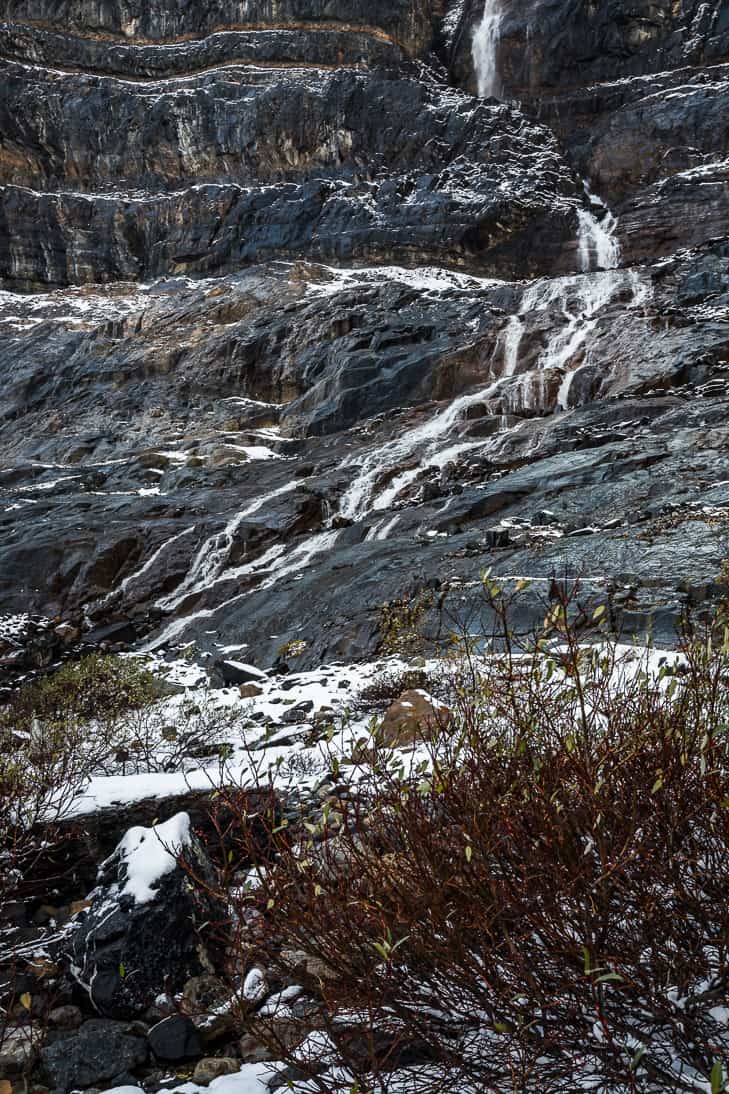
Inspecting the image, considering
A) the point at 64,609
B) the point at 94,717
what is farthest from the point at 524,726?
the point at 64,609

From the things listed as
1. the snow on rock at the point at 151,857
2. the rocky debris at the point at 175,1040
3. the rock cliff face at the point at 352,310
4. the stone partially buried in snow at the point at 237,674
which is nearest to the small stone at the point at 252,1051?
the rocky debris at the point at 175,1040

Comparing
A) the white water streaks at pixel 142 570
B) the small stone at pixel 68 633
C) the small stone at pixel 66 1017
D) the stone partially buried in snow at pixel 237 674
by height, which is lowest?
the small stone at pixel 68 633

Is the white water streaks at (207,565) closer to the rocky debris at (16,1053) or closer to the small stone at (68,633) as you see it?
the small stone at (68,633)

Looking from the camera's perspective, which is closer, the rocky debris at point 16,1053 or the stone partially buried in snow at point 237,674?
the rocky debris at point 16,1053

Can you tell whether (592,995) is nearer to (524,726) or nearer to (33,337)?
(524,726)

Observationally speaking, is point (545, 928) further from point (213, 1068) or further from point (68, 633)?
point (68, 633)

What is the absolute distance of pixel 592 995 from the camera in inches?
64.0

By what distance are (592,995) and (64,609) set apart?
45.9 ft

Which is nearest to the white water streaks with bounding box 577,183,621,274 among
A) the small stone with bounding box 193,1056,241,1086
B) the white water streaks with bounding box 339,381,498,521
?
the white water streaks with bounding box 339,381,498,521

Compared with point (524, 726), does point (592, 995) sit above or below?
below

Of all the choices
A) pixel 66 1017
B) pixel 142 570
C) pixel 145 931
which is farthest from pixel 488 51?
pixel 66 1017

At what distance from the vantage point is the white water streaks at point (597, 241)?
32.0 metres

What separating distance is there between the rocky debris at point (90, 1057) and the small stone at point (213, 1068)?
267mm

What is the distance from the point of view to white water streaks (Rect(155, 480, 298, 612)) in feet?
45.3
